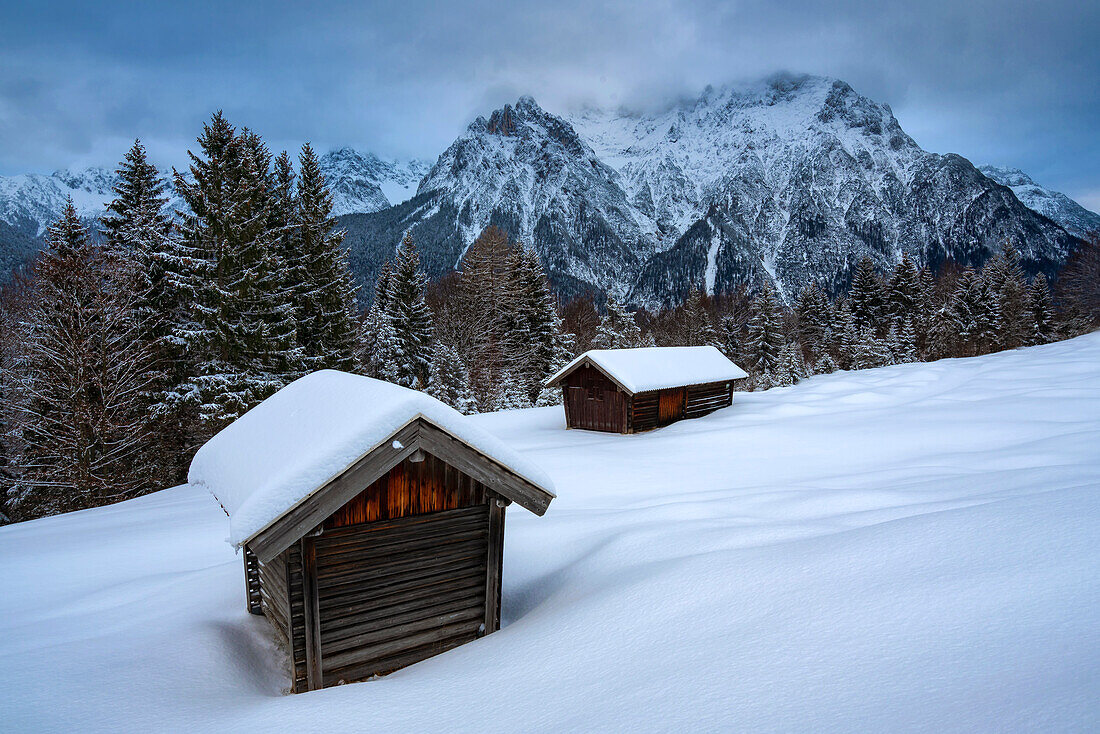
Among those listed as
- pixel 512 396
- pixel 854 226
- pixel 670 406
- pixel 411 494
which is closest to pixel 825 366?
pixel 512 396

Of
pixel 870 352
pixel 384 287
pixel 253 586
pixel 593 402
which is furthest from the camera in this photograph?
pixel 870 352

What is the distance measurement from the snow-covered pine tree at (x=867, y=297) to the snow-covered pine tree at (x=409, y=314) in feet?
170

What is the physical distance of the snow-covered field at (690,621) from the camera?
3.31 meters

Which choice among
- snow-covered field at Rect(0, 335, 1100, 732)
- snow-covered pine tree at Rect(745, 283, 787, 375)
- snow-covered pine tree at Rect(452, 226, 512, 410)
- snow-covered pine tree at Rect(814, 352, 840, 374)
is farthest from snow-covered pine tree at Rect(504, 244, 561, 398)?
snow-covered pine tree at Rect(814, 352, 840, 374)

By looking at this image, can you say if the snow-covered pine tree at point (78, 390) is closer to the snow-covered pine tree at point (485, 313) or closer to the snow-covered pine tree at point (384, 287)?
the snow-covered pine tree at point (485, 313)

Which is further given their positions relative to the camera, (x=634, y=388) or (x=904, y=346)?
(x=904, y=346)

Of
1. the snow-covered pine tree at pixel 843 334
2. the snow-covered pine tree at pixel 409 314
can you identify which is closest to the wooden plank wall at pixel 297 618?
the snow-covered pine tree at pixel 409 314

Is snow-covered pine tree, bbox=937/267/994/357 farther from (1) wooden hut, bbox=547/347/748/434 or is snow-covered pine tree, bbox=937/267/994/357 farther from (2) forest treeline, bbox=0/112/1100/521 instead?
(2) forest treeline, bbox=0/112/1100/521

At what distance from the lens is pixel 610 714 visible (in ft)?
11.9

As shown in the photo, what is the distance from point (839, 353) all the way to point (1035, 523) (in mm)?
59162

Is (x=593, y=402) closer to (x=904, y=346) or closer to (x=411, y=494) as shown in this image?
(x=411, y=494)

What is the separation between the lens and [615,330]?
46875mm

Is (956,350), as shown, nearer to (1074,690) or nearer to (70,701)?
(1074,690)

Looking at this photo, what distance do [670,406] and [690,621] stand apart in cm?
1990
